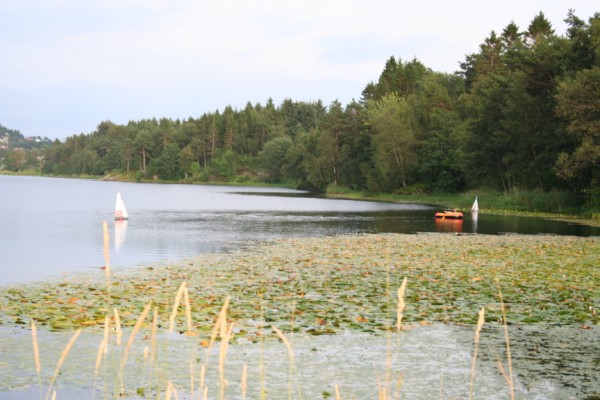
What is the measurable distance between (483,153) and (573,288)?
60981 millimetres

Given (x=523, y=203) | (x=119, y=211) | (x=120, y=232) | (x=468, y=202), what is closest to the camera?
(x=120, y=232)

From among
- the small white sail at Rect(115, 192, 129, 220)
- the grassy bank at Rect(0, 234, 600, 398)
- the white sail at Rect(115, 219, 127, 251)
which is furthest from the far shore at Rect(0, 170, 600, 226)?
the small white sail at Rect(115, 192, 129, 220)

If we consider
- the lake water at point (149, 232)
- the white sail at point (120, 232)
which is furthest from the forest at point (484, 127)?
the white sail at point (120, 232)

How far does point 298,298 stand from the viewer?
61.8ft

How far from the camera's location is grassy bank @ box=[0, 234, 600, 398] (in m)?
13.4

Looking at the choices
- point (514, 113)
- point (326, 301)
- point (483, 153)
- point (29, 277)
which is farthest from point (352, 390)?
point (483, 153)

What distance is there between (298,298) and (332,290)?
1815 millimetres

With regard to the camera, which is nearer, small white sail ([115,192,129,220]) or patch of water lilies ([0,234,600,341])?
patch of water lilies ([0,234,600,341])

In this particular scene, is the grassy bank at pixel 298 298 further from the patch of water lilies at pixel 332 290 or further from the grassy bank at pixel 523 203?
the grassy bank at pixel 523 203

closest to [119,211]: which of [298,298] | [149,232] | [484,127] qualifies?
[149,232]

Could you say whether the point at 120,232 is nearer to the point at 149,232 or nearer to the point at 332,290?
the point at 149,232

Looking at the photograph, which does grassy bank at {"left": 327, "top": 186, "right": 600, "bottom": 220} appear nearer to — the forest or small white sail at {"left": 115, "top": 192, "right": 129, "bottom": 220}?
the forest

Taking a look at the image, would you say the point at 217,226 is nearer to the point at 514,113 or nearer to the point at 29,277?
the point at 29,277

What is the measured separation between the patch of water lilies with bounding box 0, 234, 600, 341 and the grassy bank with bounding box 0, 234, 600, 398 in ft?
0.15
